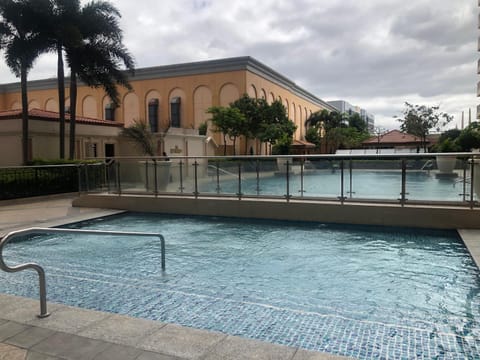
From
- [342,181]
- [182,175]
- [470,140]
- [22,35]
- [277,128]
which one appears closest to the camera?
[342,181]

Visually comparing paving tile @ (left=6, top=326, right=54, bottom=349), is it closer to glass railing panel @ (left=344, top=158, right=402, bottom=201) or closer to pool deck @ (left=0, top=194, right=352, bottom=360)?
pool deck @ (left=0, top=194, right=352, bottom=360)

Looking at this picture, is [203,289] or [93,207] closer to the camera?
[203,289]

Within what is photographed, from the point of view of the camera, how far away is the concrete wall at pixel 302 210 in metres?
8.52

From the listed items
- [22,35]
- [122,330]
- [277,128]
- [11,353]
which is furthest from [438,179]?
[277,128]

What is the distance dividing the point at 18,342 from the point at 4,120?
64.2 feet

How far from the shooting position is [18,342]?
3283 millimetres

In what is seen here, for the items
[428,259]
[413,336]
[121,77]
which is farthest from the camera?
[121,77]

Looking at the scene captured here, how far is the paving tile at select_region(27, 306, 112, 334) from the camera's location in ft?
11.9

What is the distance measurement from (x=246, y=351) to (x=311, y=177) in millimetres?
7195

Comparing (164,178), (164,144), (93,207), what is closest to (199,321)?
(164,178)

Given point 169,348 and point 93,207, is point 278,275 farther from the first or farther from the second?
point 93,207

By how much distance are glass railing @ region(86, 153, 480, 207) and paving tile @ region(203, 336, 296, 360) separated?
680 centimetres

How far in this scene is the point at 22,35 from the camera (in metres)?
18.0

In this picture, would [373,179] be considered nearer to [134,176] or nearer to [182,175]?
[182,175]
